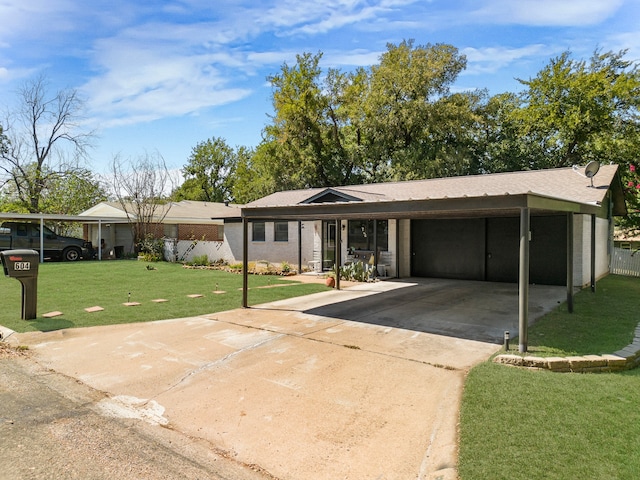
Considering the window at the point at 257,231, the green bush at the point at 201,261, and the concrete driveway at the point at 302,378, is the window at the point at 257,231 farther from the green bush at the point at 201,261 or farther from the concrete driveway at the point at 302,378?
the concrete driveway at the point at 302,378

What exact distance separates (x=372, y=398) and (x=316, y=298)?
6.22 meters

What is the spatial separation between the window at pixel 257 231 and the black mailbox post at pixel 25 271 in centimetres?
1123

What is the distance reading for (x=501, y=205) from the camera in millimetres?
5793

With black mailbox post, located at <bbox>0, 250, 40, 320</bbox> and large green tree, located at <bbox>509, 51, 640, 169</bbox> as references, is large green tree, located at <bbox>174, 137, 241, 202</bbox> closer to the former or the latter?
large green tree, located at <bbox>509, 51, 640, 169</bbox>

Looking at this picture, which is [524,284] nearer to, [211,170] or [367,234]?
[367,234]

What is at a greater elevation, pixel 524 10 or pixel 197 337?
pixel 524 10

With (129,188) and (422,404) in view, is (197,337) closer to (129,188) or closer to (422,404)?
(422,404)

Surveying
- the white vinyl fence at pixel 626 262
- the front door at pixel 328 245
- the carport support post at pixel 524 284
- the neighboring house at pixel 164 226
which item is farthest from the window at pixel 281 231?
the white vinyl fence at pixel 626 262

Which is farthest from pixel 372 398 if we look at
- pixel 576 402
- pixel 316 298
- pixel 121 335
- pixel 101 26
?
pixel 101 26

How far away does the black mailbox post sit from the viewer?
23.8ft

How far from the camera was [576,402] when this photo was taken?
399cm

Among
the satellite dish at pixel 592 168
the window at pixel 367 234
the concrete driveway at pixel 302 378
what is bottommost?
the concrete driveway at pixel 302 378

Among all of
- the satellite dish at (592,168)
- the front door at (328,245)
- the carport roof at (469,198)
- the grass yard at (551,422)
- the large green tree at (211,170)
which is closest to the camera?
the grass yard at (551,422)

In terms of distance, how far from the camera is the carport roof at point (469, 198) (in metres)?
6.07
